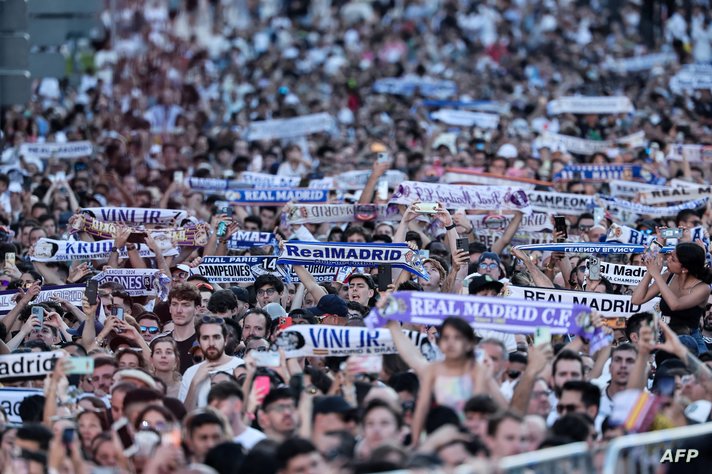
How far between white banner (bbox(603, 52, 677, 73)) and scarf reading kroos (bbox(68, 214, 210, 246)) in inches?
644

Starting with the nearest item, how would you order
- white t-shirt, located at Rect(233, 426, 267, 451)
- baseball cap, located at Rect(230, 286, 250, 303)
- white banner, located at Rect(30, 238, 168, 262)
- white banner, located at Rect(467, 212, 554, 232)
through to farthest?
1. white t-shirt, located at Rect(233, 426, 267, 451)
2. baseball cap, located at Rect(230, 286, 250, 303)
3. white banner, located at Rect(30, 238, 168, 262)
4. white banner, located at Rect(467, 212, 554, 232)

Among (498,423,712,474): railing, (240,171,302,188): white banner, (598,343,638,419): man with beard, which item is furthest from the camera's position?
(240,171,302,188): white banner

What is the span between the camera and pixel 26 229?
15.7m

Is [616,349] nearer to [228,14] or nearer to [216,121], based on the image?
[216,121]

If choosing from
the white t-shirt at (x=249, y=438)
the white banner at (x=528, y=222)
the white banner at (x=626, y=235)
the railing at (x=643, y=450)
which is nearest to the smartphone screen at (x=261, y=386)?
the white t-shirt at (x=249, y=438)

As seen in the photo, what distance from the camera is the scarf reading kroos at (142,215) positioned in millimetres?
14805

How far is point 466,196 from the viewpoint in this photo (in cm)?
1472

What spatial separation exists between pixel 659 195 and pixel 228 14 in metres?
24.0

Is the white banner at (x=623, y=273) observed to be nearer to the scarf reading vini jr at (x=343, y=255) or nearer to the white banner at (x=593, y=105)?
the scarf reading vini jr at (x=343, y=255)

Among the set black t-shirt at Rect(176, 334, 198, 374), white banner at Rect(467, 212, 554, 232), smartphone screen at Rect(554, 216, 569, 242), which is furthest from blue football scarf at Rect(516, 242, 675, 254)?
black t-shirt at Rect(176, 334, 198, 374)

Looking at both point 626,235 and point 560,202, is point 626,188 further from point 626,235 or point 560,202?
point 626,235

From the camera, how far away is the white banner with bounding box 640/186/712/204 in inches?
626

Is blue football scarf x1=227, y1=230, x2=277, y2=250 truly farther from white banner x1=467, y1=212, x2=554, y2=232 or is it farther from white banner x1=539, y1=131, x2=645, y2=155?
white banner x1=539, y1=131, x2=645, y2=155

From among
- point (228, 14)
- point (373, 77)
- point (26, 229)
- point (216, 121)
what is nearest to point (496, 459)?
point (26, 229)
